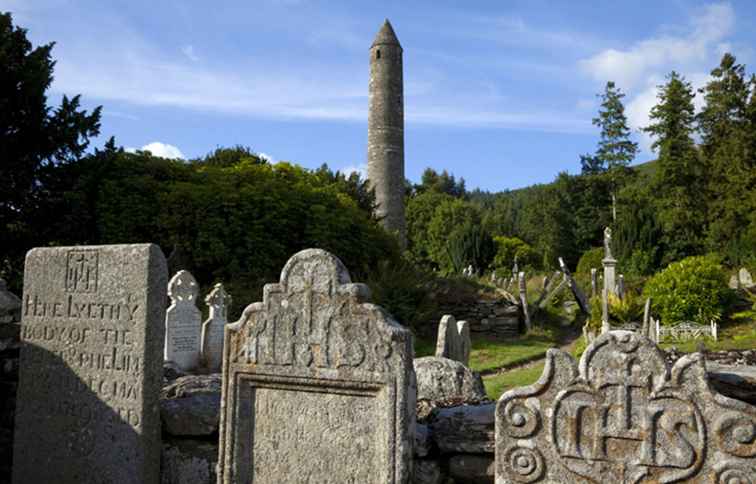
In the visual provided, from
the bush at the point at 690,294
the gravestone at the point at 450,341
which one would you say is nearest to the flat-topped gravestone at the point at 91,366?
the gravestone at the point at 450,341

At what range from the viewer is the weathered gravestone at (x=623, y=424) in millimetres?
2676

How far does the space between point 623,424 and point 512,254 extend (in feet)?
135

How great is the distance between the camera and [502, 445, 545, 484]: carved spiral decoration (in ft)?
9.70

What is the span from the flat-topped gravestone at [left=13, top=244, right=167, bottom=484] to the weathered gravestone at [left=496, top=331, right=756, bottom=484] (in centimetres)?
217

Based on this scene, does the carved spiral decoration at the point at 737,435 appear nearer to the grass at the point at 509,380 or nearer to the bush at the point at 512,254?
the grass at the point at 509,380

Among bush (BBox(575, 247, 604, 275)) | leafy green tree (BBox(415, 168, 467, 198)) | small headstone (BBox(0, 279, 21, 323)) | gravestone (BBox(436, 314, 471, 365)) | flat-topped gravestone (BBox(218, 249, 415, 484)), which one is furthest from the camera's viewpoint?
leafy green tree (BBox(415, 168, 467, 198))

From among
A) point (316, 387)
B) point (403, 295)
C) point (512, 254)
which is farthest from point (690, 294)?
point (512, 254)

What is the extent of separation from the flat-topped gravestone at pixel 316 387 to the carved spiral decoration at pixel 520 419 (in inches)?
19.9

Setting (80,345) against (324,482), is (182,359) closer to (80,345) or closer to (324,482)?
(80,345)

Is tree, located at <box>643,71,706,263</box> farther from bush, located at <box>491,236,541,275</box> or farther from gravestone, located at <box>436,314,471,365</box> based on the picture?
gravestone, located at <box>436,314,471,365</box>

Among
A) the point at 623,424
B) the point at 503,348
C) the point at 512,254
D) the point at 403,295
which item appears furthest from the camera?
the point at 512,254

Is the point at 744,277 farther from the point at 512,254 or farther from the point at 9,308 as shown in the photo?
the point at 9,308

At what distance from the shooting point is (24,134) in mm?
12875

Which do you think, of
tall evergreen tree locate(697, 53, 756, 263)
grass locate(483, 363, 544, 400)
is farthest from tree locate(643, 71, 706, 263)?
grass locate(483, 363, 544, 400)
